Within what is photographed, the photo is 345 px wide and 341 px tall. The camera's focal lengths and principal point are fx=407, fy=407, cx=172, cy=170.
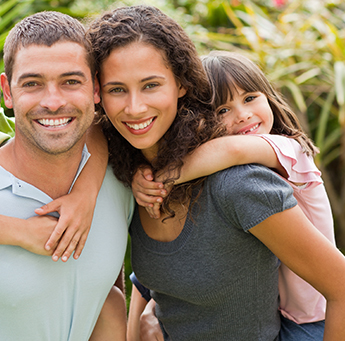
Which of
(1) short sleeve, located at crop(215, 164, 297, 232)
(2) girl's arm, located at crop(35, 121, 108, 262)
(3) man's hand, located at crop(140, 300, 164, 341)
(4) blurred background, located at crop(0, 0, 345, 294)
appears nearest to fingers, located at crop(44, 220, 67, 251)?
(2) girl's arm, located at crop(35, 121, 108, 262)

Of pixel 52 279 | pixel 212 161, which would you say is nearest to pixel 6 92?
pixel 52 279

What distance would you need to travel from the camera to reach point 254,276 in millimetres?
1560

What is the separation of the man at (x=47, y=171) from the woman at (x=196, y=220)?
14 centimetres

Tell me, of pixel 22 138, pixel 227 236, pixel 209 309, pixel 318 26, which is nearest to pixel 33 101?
pixel 22 138

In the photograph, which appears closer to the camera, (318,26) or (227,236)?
(227,236)

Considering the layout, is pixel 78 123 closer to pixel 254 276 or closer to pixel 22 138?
pixel 22 138

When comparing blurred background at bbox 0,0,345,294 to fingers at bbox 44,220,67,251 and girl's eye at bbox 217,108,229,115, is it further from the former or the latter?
fingers at bbox 44,220,67,251

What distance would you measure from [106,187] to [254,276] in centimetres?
70

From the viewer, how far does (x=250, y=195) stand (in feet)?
4.60

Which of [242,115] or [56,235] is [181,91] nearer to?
[242,115]

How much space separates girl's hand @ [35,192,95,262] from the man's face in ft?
0.64

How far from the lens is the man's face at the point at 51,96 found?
1442 mm

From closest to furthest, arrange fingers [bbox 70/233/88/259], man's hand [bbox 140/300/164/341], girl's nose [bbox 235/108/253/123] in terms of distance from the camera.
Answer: fingers [bbox 70/233/88/259] < girl's nose [bbox 235/108/253/123] < man's hand [bbox 140/300/164/341]

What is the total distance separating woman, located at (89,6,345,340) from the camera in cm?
142
